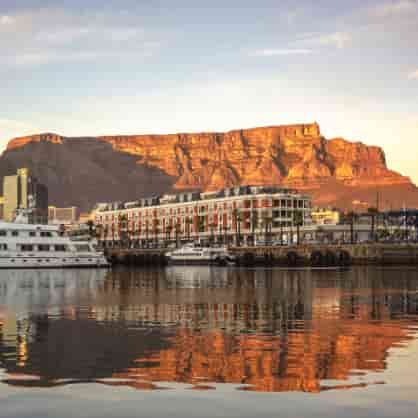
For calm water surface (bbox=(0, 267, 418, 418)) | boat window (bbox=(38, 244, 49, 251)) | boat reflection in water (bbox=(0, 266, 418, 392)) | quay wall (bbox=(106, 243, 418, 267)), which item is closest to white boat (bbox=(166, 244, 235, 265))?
quay wall (bbox=(106, 243, 418, 267))

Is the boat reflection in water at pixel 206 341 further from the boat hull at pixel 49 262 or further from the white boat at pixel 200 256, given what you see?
the white boat at pixel 200 256

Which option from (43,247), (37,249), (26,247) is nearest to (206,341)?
(26,247)

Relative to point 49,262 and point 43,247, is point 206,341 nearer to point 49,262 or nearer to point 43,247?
point 49,262

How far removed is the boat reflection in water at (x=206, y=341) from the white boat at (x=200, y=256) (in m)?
109

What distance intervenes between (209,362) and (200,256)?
139 m

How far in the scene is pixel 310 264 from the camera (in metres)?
157

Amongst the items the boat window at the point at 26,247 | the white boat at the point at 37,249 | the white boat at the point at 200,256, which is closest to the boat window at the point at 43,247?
the white boat at the point at 37,249

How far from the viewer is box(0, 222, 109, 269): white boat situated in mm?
127312

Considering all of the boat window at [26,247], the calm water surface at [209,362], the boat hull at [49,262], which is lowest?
the calm water surface at [209,362]

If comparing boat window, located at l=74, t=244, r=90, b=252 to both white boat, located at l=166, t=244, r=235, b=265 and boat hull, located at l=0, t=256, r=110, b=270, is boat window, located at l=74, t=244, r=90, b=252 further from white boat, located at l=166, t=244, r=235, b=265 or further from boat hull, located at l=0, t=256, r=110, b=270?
white boat, located at l=166, t=244, r=235, b=265

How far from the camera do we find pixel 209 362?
2434 centimetres

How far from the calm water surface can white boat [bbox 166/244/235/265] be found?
115m

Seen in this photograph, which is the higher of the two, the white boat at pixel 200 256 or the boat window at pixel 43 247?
the boat window at pixel 43 247

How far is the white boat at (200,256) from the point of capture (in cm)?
16012
